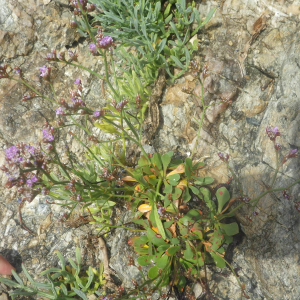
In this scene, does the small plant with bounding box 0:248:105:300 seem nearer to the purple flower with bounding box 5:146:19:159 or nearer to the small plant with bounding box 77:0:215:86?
the purple flower with bounding box 5:146:19:159

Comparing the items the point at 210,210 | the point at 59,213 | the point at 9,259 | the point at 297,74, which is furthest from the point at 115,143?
the point at 297,74

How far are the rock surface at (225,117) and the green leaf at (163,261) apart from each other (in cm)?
48

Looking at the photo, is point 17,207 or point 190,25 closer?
point 17,207

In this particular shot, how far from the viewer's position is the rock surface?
2.57m

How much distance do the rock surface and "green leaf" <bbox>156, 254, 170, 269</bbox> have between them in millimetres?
482

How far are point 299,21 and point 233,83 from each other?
0.91 metres

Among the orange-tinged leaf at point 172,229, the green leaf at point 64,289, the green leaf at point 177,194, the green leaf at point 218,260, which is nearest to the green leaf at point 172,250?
the orange-tinged leaf at point 172,229

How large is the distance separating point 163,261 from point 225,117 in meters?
1.75

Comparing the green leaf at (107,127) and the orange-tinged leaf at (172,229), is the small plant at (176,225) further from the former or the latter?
the green leaf at (107,127)

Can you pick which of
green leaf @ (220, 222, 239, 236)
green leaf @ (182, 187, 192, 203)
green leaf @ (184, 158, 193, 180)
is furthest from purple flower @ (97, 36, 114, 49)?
green leaf @ (220, 222, 239, 236)

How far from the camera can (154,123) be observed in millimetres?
3443

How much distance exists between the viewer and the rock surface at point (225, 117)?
2572mm

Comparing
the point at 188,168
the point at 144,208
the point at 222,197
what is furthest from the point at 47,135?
the point at 222,197

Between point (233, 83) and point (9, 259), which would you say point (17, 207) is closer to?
point (9, 259)
